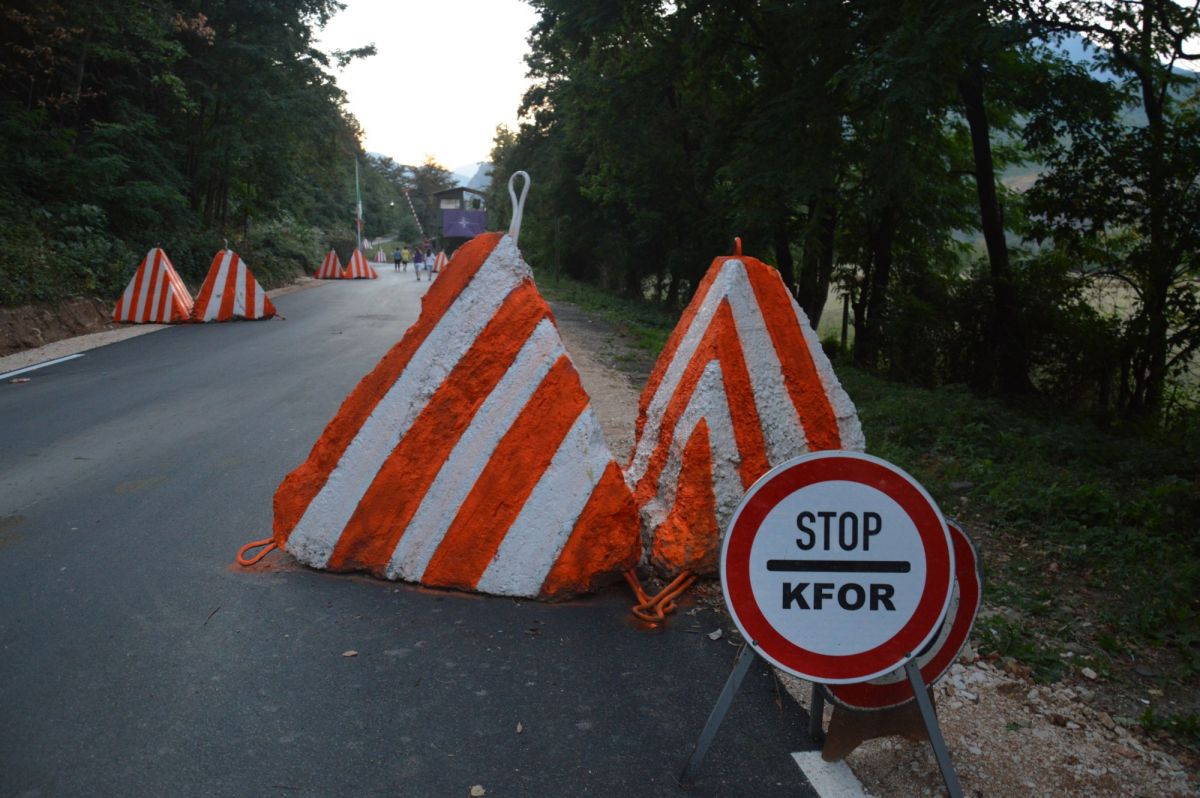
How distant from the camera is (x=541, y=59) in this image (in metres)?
37.2

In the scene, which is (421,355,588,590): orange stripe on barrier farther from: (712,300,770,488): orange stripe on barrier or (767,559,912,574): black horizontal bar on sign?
(767,559,912,574): black horizontal bar on sign

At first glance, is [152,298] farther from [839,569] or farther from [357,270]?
[357,270]

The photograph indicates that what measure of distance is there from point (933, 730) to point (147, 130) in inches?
876

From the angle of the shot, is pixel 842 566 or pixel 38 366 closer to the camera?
pixel 842 566

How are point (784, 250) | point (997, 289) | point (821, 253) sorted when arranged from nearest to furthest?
point (997, 289) → point (821, 253) → point (784, 250)

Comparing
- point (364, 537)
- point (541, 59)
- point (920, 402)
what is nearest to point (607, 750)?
point (364, 537)

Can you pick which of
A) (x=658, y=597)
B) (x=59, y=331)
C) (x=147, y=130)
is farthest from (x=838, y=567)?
(x=147, y=130)

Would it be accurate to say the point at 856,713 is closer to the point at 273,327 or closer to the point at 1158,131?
the point at 1158,131

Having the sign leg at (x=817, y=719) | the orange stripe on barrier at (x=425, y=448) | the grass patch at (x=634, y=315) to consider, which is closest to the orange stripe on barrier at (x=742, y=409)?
the orange stripe on barrier at (x=425, y=448)

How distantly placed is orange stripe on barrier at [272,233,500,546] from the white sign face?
7.38 ft

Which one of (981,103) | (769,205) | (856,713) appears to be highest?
(981,103)

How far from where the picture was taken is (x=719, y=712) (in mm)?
2549

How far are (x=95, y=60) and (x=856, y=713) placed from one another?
903 inches

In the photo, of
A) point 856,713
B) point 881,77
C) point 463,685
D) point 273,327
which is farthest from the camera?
point 273,327
